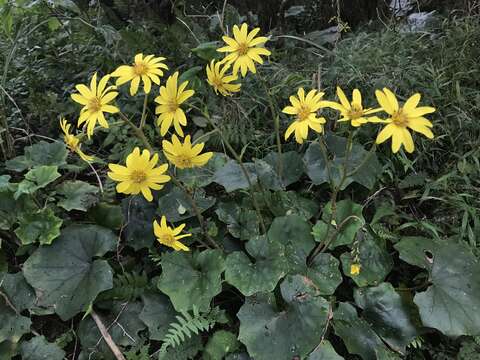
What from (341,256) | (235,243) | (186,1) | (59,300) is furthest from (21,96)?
(341,256)

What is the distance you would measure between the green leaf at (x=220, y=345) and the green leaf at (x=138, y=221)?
1.56ft

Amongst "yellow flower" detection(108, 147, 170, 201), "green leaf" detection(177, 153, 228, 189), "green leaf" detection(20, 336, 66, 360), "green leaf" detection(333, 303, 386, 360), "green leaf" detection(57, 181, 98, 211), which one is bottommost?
"green leaf" detection(20, 336, 66, 360)

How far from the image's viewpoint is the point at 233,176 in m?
1.80

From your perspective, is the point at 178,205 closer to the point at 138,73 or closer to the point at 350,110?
the point at 138,73

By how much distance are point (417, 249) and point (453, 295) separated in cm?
20

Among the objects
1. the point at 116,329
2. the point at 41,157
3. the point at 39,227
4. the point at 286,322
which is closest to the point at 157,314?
the point at 116,329

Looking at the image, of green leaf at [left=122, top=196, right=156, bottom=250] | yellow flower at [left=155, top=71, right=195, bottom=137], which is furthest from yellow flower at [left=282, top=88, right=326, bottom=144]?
green leaf at [left=122, top=196, right=156, bottom=250]

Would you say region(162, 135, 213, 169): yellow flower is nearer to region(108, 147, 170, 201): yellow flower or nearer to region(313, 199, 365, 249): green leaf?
region(108, 147, 170, 201): yellow flower

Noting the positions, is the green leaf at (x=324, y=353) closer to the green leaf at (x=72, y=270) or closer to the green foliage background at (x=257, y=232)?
the green foliage background at (x=257, y=232)

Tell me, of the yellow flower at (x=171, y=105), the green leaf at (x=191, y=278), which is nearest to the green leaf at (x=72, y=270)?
the green leaf at (x=191, y=278)

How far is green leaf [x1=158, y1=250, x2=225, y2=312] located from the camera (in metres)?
1.56

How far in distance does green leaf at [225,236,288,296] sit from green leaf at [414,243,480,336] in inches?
19.3

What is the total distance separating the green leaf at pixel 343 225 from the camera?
1684 mm

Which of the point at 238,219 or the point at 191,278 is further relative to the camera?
the point at 238,219
